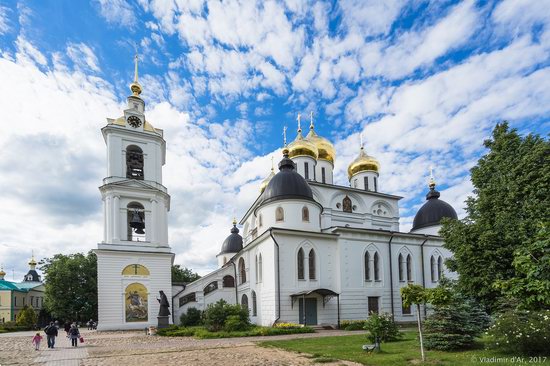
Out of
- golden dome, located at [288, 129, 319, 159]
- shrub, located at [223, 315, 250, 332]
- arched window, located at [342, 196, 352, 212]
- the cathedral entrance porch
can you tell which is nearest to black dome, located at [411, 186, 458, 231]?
arched window, located at [342, 196, 352, 212]

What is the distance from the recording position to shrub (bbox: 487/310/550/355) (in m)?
8.90

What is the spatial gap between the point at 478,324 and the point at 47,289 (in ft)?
120

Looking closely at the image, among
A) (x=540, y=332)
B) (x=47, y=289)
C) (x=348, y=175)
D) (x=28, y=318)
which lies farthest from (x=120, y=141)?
(x=540, y=332)

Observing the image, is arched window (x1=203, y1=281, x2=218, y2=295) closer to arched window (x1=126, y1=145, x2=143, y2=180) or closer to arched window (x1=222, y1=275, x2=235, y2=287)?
arched window (x1=222, y1=275, x2=235, y2=287)

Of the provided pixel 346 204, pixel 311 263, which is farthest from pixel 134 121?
pixel 346 204

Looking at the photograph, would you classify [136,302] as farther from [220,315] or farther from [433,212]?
[433,212]

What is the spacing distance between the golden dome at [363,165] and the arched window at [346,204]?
547cm

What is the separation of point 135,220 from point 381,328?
68.3ft

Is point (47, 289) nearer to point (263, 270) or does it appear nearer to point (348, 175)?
point (263, 270)

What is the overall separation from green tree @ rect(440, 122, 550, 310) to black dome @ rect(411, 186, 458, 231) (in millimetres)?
17588

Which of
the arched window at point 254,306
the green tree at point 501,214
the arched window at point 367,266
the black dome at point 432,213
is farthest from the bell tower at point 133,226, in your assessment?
the black dome at point 432,213

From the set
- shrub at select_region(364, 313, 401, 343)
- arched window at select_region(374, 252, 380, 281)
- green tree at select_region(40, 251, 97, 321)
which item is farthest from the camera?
green tree at select_region(40, 251, 97, 321)

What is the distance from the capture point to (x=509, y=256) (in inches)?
549

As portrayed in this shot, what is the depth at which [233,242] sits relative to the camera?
144 ft
